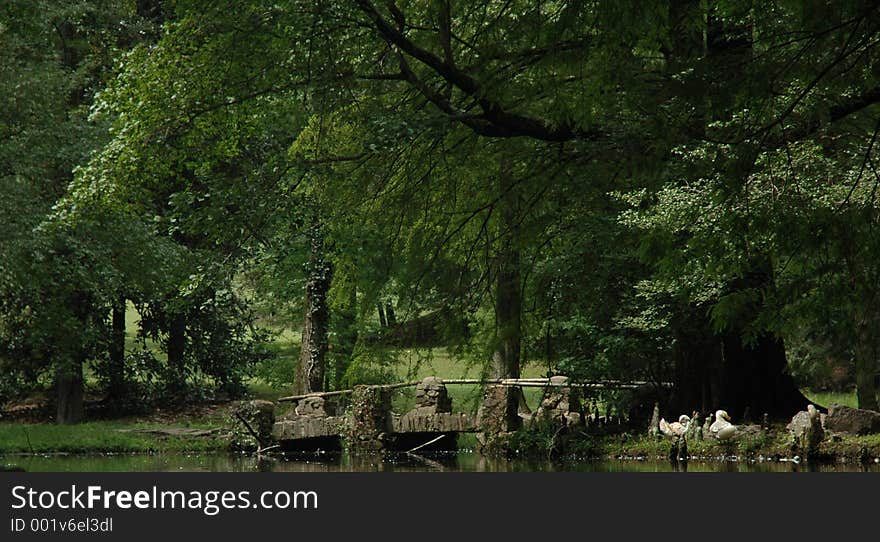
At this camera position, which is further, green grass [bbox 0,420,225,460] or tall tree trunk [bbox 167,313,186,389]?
tall tree trunk [bbox 167,313,186,389]

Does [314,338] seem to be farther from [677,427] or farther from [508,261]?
[508,261]

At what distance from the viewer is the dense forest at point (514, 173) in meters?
8.33

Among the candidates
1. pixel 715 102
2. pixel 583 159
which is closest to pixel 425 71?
pixel 583 159

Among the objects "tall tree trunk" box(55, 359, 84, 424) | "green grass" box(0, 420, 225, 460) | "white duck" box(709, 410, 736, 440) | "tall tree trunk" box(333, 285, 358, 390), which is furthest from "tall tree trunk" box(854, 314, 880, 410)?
"tall tree trunk" box(55, 359, 84, 424)

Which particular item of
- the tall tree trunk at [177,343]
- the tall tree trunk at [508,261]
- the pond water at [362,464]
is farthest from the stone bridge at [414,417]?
the tall tree trunk at [508,261]

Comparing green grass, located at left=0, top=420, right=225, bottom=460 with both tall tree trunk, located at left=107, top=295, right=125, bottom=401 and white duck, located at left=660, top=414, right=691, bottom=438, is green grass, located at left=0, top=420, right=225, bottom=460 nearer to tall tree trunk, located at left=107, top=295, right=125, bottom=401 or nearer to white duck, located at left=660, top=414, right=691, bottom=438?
tall tree trunk, located at left=107, top=295, right=125, bottom=401

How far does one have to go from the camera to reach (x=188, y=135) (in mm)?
13875

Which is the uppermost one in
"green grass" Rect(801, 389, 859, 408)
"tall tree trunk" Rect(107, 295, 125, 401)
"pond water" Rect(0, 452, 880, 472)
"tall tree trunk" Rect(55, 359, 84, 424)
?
"tall tree trunk" Rect(107, 295, 125, 401)

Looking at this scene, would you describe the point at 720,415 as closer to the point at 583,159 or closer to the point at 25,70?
the point at 583,159

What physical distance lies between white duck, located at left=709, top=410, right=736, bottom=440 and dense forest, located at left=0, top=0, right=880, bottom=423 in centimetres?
109

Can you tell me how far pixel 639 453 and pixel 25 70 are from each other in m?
11.9

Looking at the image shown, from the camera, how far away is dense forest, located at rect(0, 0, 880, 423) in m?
8.33

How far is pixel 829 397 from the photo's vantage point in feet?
81.7

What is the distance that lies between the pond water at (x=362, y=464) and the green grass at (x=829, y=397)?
735cm
